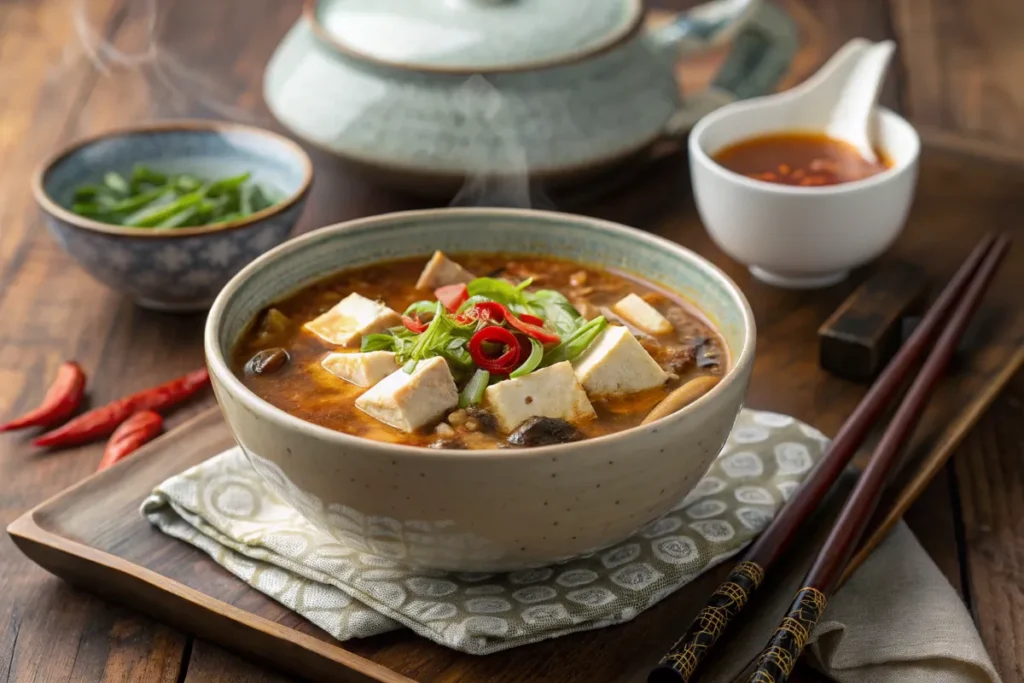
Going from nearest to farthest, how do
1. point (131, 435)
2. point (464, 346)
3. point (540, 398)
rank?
point (540, 398) < point (464, 346) < point (131, 435)

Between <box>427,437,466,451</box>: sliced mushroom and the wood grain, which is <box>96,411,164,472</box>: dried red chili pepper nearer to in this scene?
<box>427,437,466,451</box>: sliced mushroom

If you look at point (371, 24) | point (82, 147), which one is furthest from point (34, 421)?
point (371, 24)

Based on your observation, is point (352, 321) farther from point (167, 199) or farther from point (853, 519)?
point (167, 199)

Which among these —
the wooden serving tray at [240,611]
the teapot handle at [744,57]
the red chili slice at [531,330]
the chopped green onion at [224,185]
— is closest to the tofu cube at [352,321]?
the red chili slice at [531,330]

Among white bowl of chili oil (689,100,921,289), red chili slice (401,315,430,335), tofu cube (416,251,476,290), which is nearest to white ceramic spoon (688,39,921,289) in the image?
white bowl of chili oil (689,100,921,289)

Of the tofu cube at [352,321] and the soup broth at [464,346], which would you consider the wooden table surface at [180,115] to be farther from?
the tofu cube at [352,321]

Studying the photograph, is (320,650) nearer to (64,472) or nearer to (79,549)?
(79,549)

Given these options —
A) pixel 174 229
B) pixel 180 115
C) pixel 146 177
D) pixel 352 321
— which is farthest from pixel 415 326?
pixel 180 115
